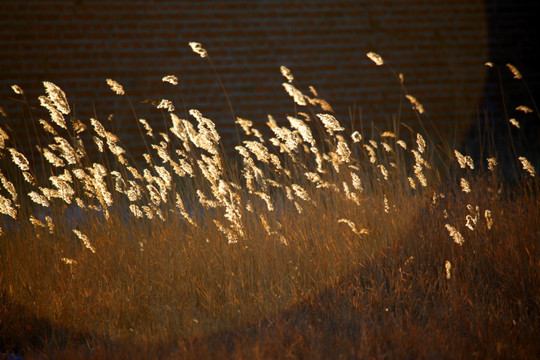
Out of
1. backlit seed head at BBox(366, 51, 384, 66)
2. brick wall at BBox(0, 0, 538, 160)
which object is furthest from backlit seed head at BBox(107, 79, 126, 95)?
brick wall at BBox(0, 0, 538, 160)

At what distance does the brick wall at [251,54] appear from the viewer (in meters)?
5.18

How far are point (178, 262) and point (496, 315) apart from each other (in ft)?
5.12

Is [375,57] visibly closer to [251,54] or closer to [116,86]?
[116,86]

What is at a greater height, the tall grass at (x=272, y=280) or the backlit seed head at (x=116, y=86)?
the backlit seed head at (x=116, y=86)

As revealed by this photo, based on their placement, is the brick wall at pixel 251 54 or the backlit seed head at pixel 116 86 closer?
the backlit seed head at pixel 116 86

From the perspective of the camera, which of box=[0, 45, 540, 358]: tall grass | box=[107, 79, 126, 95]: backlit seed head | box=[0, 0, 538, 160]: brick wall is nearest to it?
box=[0, 45, 540, 358]: tall grass

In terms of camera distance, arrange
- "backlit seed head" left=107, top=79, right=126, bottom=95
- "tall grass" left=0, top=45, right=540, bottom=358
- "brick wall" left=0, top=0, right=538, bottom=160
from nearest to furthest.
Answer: "tall grass" left=0, top=45, right=540, bottom=358 < "backlit seed head" left=107, top=79, right=126, bottom=95 < "brick wall" left=0, top=0, right=538, bottom=160

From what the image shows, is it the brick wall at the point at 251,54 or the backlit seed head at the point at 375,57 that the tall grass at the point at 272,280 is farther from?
the brick wall at the point at 251,54

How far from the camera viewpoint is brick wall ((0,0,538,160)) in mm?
5176

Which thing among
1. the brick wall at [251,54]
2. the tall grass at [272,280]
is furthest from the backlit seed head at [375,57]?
the brick wall at [251,54]

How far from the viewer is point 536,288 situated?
2.56m

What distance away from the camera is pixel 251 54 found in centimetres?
556

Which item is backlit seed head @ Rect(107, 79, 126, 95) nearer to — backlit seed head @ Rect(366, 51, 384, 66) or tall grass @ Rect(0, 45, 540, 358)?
tall grass @ Rect(0, 45, 540, 358)

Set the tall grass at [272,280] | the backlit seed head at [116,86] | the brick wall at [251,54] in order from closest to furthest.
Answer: the tall grass at [272,280], the backlit seed head at [116,86], the brick wall at [251,54]
